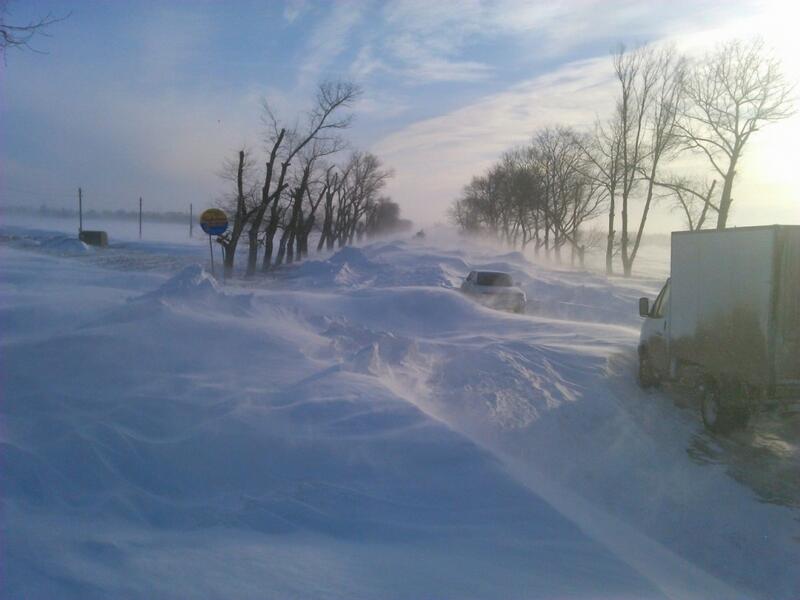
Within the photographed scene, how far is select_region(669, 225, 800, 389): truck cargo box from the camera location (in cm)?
694

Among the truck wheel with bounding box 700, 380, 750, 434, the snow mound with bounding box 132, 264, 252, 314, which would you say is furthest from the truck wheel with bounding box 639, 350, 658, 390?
the snow mound with bounding box 132, 264, 252, 314

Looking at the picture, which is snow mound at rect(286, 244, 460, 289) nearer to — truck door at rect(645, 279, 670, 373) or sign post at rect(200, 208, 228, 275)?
sign post at rect(200, 208, 228, 275)

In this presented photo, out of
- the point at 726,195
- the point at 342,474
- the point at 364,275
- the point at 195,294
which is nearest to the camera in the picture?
the point at 342,474

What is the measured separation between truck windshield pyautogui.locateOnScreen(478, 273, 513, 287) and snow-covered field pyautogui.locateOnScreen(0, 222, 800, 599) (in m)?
12.5

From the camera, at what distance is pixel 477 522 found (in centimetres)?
528

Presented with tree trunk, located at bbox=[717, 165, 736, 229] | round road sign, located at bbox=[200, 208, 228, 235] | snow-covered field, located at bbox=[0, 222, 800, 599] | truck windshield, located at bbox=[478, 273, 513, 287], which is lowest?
snow-covered field, located at bbox=[0, 222, 800, 599]

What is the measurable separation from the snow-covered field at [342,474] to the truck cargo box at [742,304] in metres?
1.09

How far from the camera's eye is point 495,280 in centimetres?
2342

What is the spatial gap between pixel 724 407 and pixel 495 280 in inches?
619

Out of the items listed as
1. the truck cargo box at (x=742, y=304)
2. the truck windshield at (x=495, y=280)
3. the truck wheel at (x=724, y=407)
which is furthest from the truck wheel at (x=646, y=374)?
the truck windshield at (x=495, y=280)

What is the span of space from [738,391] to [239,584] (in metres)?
6.21

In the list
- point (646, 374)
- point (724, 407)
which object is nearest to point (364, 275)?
point (646, 374)

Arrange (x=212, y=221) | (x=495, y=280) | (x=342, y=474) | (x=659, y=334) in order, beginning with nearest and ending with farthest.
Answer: (x=342, y=474) < (x=659, y=334) < (x=212, y=221) < (x=495, y=280)

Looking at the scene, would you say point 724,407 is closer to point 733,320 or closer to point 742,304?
point 733,320
